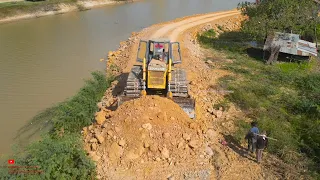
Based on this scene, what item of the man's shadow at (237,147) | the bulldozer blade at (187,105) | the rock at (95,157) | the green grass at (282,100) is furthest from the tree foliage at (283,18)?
the rock at (95,157)

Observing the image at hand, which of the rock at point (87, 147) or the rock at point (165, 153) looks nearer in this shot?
the rock at point (165, 153)

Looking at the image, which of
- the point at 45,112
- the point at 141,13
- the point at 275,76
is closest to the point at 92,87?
the point at 45,112

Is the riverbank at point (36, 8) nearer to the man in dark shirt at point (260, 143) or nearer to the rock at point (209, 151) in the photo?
the rock at point (209, 151)

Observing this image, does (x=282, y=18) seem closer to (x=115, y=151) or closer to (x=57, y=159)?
(x=115, y=151)

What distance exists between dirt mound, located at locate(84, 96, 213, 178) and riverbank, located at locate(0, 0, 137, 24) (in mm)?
28380

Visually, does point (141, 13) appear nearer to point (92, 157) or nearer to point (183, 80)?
point (183, 80)

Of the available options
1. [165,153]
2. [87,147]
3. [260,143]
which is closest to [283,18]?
[260,143]

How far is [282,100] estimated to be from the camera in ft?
47.1

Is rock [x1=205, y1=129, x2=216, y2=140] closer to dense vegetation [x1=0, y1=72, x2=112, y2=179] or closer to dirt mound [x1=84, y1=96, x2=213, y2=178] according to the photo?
dirt mound [x1=84, y1=96, x2=213, y2=178]

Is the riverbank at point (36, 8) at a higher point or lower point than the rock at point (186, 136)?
higher

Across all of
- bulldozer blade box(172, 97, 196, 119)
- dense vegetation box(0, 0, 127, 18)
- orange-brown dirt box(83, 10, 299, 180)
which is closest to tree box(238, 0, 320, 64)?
orange-brown dirt box(83, 10, 299, 180)

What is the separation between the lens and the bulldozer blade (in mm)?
11862

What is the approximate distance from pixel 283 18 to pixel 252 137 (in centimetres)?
1419

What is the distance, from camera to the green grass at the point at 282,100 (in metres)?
10.6
